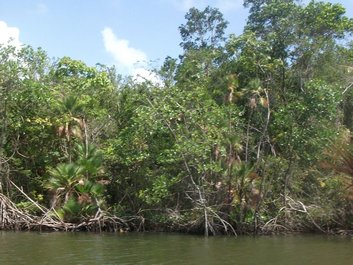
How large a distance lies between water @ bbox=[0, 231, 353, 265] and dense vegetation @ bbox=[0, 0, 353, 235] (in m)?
1.90

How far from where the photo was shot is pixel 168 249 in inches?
649

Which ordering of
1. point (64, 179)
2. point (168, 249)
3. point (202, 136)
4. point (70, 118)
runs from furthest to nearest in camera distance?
point (70, 118) < point (64, 179) < point (202, 136) < point (168, 249)

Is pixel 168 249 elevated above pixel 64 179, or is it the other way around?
pixel 64 179

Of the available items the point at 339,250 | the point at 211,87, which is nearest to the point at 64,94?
the point at 211,87

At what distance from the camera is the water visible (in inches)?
550

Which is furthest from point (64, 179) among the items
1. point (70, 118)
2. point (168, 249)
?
point (168, 249)

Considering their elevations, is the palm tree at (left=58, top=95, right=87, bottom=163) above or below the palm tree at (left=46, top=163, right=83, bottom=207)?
above

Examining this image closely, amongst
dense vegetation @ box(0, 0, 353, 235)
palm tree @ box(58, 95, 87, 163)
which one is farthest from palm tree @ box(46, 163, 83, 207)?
palm tree @ box(58, 95, 87, 163)

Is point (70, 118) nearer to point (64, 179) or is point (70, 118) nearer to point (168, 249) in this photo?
point (64, 179)

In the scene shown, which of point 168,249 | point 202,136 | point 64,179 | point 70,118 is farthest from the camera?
point 70,118

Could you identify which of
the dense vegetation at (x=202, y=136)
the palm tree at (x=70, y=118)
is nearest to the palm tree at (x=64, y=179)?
the dense vegetation at (x=202, y=136)

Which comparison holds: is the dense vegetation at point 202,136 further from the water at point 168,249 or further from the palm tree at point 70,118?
the water at point 168,249

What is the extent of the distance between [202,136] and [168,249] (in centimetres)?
626

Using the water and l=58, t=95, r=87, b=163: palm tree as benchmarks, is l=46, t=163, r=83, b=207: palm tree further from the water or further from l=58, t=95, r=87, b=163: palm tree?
the water
